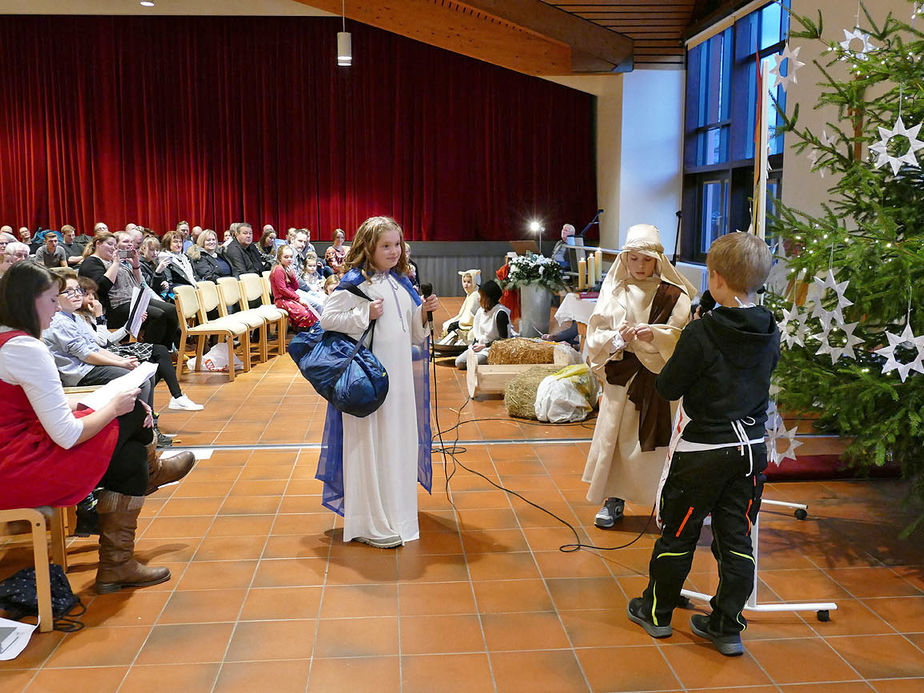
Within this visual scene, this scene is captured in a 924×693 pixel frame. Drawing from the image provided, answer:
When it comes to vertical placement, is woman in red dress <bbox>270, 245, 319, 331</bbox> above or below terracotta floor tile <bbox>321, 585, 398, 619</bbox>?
above

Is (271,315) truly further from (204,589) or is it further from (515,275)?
(204,589)

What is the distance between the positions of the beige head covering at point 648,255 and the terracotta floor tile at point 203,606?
2.14 m

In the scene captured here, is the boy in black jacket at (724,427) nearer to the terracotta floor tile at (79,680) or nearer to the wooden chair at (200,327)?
the terracotta floor tile at (79,680)

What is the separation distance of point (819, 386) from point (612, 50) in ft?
30.4

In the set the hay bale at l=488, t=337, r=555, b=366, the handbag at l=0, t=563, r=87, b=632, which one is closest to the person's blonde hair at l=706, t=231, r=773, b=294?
the handbag at l=0, t=563, r=87, b=632

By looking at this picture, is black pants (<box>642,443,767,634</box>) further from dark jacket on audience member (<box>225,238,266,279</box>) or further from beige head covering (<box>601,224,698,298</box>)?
dark jacket on audience member (<box>225,238,266,279</box>)

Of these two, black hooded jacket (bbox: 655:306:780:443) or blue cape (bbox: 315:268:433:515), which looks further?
blue cape (bbox: 315:268:433:515)

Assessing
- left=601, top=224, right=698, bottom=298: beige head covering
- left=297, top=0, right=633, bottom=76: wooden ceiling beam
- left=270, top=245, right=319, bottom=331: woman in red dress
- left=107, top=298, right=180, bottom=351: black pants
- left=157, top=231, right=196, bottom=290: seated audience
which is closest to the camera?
left=601, top=224, right=698, bottom=298: beige head covering

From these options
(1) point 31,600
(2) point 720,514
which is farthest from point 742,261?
(1) point 31,600

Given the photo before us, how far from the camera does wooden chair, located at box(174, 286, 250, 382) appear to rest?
7.90 m

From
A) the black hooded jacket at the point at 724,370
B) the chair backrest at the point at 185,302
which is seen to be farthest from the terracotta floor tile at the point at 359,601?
the chair backrest at the point at 185,302

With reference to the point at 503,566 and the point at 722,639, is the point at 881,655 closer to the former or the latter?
the point at 722,639

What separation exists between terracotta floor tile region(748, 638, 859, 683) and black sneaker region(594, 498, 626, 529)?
1.11 metres

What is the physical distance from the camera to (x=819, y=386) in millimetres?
3508
